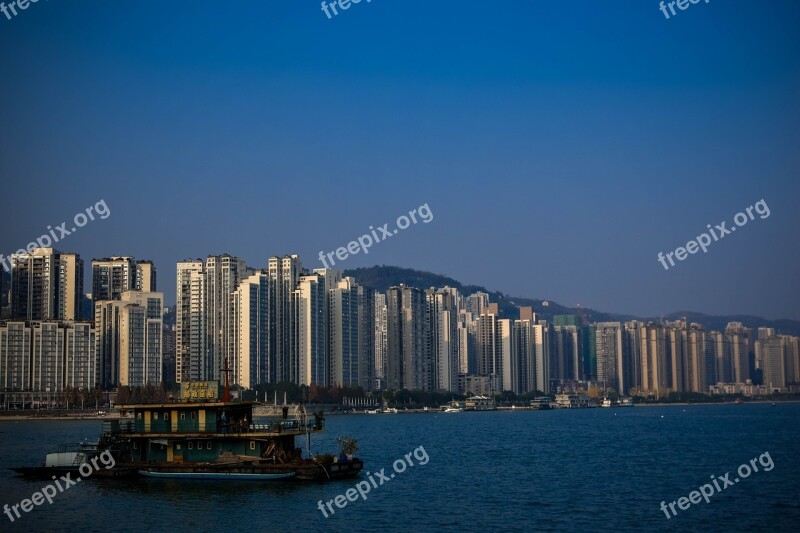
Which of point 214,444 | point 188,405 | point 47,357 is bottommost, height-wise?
point 214,444

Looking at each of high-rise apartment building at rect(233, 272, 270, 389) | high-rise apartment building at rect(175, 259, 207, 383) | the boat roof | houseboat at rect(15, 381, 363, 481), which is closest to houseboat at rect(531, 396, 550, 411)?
high-rise apartment building at rect(233, 272, 270, 389)

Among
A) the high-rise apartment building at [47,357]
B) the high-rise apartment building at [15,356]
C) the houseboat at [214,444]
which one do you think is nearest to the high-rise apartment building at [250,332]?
the high-rise apartment building at [47,357]

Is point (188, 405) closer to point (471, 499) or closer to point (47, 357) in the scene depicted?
point (471, 499)

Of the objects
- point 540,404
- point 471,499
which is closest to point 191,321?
point 540,404

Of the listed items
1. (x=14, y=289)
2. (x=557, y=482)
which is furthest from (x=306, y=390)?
(x=557, y=482)

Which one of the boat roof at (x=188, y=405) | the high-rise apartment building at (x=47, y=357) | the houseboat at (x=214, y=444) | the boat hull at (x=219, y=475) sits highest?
the high-rise apartment building at (x=47, y=357)

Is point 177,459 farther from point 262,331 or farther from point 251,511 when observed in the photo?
point 262,331

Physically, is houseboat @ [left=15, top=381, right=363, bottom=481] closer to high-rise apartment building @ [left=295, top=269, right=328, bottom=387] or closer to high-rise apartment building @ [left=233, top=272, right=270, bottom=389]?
high-rise apartment building @ [left=233, top=272, right=270, bottom=389]

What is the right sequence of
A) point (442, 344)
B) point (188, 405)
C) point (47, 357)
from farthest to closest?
1. point (442, 344)
2. point (47, 357)
3. point (188, 405)

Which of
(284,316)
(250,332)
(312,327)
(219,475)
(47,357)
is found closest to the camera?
(219,475)

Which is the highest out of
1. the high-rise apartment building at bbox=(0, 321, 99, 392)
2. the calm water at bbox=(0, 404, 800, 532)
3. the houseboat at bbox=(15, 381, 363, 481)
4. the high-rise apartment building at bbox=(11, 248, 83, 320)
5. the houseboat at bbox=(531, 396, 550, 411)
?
the high-rise apartment building at bbox=(11, 248, 83, 320)

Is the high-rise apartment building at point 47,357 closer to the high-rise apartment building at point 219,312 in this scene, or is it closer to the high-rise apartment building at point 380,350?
the high-rise apartment building at point 219,312
